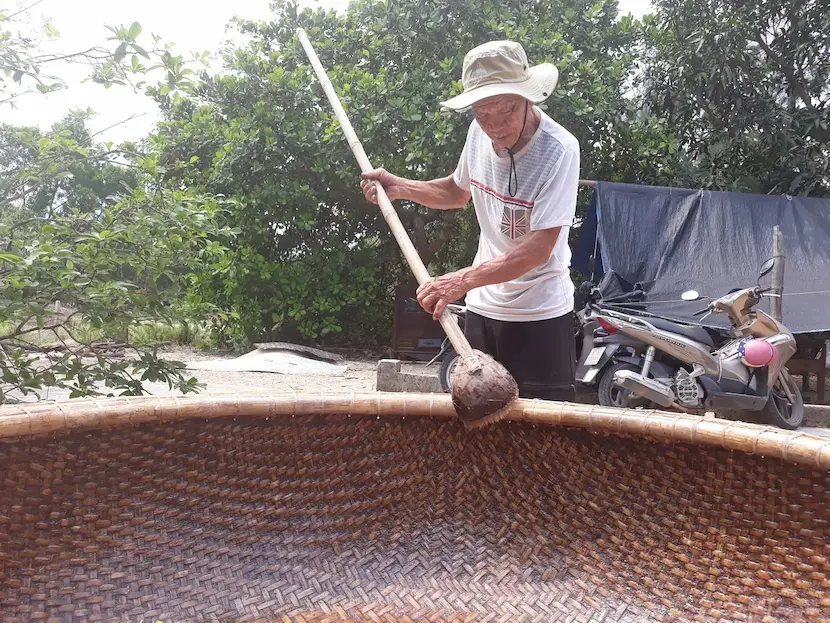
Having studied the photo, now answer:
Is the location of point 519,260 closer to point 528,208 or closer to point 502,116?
point 528,208

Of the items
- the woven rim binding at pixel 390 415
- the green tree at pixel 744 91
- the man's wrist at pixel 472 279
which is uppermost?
the green tree at pixel 744 91

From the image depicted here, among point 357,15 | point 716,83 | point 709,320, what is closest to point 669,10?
point 716,83

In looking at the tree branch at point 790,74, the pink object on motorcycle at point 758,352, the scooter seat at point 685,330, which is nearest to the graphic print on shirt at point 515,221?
the scooter seat at point 685,330

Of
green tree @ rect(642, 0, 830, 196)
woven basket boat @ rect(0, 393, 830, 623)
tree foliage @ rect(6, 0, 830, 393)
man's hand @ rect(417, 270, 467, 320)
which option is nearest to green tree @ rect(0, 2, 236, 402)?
woven basket boat @ rect(0, 393, 830, 623)

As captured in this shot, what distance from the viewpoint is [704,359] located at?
416 centimetres

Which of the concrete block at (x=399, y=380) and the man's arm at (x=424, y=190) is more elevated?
the man's arm at (x=424, y=190)

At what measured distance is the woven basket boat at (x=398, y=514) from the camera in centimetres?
150

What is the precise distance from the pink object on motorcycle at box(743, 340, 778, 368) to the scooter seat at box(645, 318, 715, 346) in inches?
10.5

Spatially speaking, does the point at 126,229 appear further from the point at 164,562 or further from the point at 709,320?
the point at 709,320

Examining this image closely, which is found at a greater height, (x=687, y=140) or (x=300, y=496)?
(x=687, y=140)

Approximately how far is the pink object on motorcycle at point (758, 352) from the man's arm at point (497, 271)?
113 inches

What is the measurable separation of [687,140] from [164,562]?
6.24 meters

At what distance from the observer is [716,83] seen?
20.4 ft

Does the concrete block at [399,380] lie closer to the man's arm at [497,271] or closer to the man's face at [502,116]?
the man's arm at [497,271]
